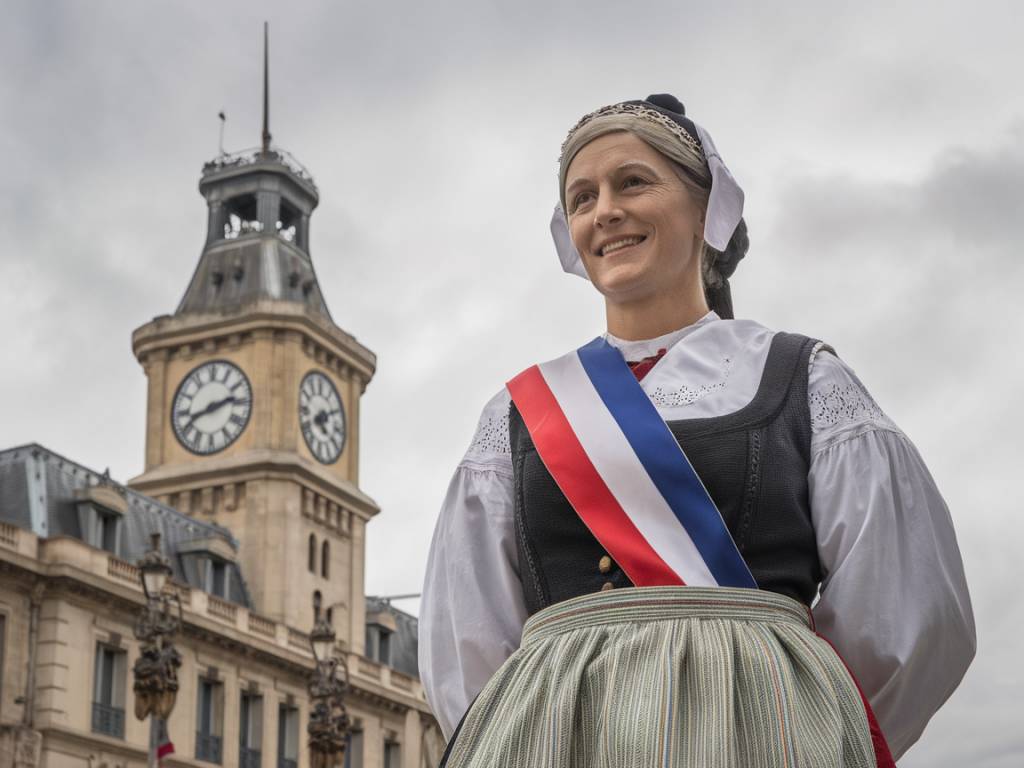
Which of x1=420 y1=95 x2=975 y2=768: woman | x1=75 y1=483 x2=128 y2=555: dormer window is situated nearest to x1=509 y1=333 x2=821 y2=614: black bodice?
x1=420 y1=95 x2=975 y2=768: woman

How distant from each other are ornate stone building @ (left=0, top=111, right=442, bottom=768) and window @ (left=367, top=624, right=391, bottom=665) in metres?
0.07

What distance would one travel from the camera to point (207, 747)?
39781 mm

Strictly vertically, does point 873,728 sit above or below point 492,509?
below

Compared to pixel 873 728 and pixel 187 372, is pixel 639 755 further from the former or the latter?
pixel 187 372

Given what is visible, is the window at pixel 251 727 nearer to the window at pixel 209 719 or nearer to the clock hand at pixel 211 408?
the window at pixel 209 719

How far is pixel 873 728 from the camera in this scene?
297 centimetres

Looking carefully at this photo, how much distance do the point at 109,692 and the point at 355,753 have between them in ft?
37.0

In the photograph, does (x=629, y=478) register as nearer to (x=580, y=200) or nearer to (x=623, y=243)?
(x=623, y=243)

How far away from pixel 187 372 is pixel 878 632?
46.2 meters

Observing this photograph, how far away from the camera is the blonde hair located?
3.60 meters

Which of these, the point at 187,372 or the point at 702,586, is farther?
the point at 187,372

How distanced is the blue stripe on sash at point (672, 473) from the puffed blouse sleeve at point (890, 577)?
192 mm

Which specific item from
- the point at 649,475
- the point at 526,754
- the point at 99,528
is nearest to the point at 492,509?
the point at 649,475

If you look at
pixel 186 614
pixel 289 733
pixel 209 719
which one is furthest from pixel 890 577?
pixel 289 733
